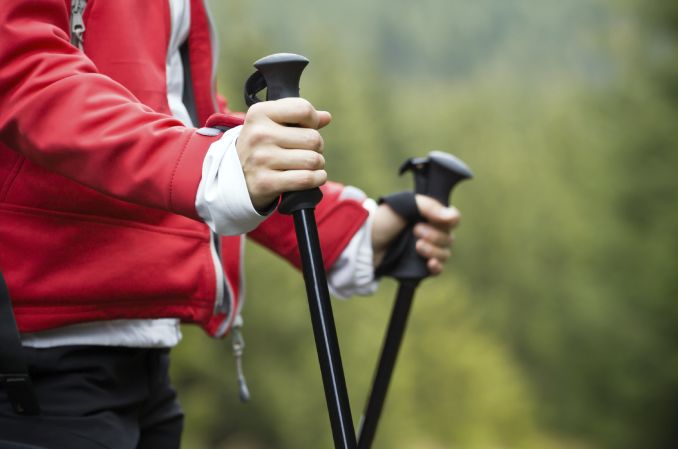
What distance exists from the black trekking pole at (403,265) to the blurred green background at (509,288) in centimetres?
1077

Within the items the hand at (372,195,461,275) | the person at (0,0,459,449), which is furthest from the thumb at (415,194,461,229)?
the person at (0,0,459,449)

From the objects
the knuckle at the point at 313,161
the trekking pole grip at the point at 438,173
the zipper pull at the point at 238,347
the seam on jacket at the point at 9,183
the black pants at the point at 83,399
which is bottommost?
the zipper pull at the point at 238,347

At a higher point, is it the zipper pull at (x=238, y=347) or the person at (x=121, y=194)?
the person at (x=121, y=194)

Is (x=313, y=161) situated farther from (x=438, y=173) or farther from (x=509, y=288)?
(x=509, y=288)

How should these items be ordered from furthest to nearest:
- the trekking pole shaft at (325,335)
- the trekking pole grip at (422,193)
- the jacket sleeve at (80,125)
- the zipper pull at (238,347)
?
1. the trekking pole grip at (422,193)
2. the zipper pull at (238,347)
3. the trekking pole shaft at (325,335)
4. the jacket sleeve at (80,125)

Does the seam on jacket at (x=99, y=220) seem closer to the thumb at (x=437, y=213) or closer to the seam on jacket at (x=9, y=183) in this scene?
the seam on jacket at (x=9, y=183)

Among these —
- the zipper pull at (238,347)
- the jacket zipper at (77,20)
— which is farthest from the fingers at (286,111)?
the zipper pull at (238,347)

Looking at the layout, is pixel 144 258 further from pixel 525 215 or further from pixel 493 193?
pixel 493 193

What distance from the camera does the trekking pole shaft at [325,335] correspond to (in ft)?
4.17

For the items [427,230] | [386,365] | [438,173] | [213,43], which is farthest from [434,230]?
[213,43]

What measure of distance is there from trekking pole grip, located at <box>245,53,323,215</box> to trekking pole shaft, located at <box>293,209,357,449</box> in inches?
0.8

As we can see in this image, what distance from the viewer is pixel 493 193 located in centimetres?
2688

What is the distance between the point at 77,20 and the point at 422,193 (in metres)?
0.88

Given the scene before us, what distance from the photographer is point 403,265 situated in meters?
1.91
